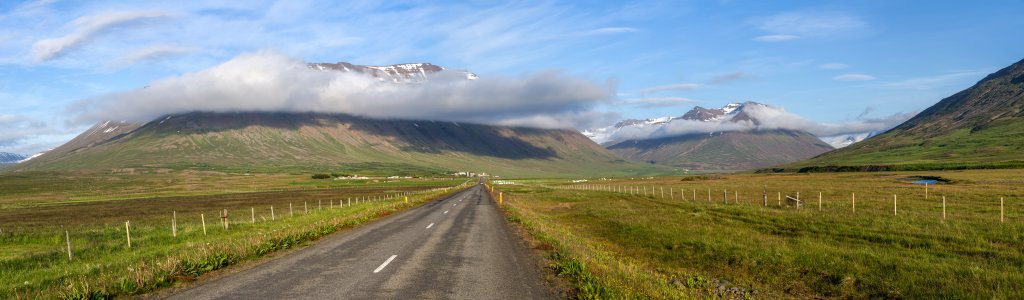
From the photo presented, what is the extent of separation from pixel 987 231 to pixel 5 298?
29.0 metres

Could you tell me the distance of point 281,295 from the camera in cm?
1263

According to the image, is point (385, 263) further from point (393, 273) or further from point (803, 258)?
point (803, 258)

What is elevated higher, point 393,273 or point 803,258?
point 393,273

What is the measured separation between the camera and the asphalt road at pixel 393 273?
42.1ft

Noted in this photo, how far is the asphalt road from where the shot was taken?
12844mm

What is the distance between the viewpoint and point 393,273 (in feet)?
50.2

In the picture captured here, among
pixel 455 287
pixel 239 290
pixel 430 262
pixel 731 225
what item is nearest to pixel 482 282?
pixel 455 287

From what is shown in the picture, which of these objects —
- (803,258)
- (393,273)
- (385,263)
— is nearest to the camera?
(393,273)

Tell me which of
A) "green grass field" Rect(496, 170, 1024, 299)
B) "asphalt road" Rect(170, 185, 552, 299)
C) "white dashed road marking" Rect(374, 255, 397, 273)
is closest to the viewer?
"asphalt road" Rect(170, 185, 552, 299)

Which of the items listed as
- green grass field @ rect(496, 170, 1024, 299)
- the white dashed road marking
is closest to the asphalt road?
the white dashed road marking

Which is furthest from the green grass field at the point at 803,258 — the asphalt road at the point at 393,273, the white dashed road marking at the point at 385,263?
the white dashed road marking at the point at 385,263

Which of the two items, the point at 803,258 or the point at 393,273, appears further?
the point at 803,258

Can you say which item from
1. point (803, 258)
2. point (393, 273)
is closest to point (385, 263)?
point (393, 273)

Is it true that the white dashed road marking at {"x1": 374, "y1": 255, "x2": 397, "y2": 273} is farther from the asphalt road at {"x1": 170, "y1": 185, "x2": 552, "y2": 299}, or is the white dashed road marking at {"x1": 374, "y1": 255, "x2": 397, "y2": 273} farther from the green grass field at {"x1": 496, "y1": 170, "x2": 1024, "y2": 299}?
the green grass field at {"x1": 496, "y1": 170, "x2": 1024, "y2": 299}
